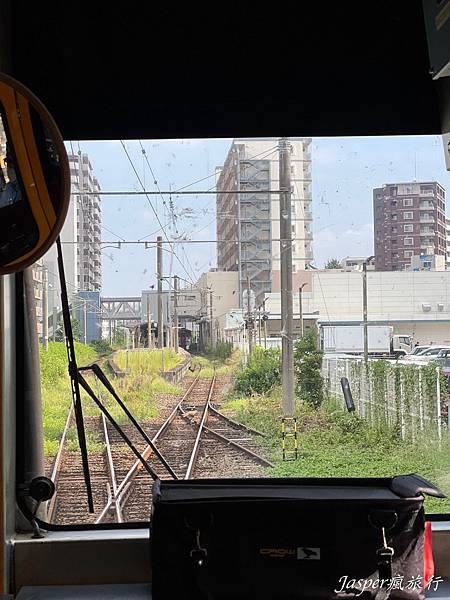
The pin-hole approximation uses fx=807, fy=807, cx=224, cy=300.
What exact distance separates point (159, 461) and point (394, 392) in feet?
2.55

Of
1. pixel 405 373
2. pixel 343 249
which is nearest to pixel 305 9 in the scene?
pixel 343 249

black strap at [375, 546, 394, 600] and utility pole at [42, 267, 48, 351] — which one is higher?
utility pole at [42, 267, 48, 351]

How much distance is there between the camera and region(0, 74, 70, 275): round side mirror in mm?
1920

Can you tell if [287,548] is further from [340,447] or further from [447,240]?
[447,240]

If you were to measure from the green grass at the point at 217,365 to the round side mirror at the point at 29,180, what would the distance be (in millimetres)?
769

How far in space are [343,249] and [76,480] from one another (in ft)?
3.63

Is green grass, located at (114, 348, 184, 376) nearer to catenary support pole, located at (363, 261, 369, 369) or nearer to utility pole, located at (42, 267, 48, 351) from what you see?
utility pole, located at (42, 267, 48, 351)

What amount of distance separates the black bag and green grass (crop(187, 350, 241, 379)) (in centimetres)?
51

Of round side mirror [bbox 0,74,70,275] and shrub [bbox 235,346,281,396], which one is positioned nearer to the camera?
round side mirror [bbox 0,74,70,275]

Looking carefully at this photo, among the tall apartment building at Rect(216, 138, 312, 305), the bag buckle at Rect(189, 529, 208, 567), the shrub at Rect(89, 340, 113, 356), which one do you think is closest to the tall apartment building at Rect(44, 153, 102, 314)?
the shrub at Rect(89, 340, 113, 356)

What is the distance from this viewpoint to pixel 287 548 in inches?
82.4

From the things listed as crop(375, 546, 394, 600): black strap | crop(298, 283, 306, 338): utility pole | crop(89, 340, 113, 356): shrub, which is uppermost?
crop(298, 283, 306, 338): utility pole

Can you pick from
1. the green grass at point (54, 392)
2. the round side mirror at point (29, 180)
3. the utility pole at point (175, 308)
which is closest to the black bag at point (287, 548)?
the green grass at point (54, 392)

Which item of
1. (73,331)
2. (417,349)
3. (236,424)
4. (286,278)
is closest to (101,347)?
(73,331)
